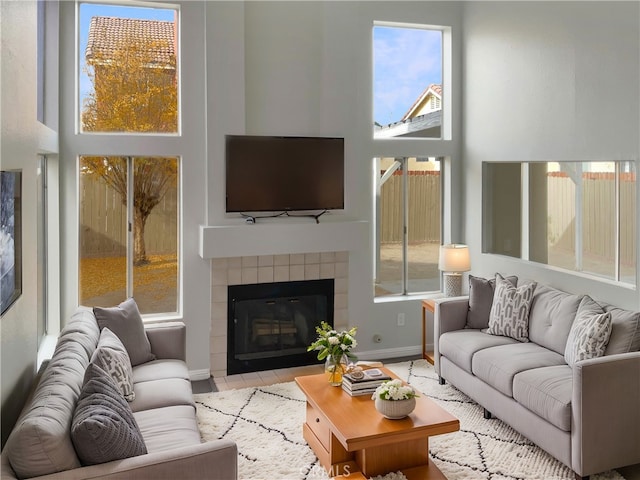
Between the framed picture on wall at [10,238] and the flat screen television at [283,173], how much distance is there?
243 centimetres

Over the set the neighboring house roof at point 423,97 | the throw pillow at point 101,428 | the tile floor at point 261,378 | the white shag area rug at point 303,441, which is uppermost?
the neighboring house roof at point 423,97

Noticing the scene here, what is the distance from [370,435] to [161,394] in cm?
134

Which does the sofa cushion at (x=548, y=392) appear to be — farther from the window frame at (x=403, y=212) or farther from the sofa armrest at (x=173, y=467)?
the window frame at (x=403, y=212)

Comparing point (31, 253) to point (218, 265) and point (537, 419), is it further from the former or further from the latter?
point (537, 419)

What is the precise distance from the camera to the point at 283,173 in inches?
210

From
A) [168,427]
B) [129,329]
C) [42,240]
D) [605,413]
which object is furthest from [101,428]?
[42,240]

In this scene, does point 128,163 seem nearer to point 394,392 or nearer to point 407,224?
point 407,224

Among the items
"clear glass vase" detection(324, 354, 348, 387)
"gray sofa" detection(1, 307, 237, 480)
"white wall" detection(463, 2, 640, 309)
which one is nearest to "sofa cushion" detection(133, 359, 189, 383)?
"gray sofa" detection(1, 307, 237, 480)

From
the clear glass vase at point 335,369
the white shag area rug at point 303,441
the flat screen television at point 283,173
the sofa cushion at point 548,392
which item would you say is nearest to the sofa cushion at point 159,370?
the white shag area rug at point 303,441

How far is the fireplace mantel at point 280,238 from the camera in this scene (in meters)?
5.09

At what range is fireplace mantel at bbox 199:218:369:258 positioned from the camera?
5086mm

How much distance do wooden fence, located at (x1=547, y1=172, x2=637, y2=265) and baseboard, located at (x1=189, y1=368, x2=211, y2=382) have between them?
3.28m

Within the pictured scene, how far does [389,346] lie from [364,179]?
174 centimetres

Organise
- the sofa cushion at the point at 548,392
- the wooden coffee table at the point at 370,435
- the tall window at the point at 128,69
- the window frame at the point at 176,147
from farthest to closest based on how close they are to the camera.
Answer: the tall window at the point at 128,69, the window frame at the point at 176,147, the sofa cushion at the point at 548,392, the wooden coffee table at the point at 370,435
